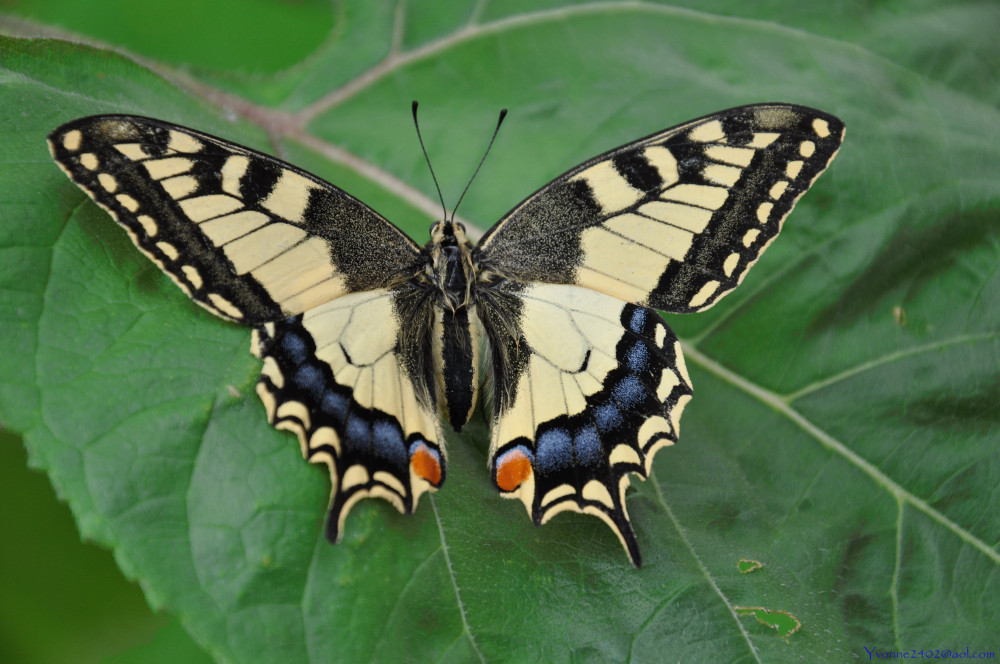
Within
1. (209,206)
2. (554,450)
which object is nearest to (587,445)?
(554,450)

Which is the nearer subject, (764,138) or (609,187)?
(764,138)

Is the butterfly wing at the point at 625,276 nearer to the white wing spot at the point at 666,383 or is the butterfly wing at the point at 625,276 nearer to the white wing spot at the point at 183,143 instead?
the white wing spot at the point at 666,383

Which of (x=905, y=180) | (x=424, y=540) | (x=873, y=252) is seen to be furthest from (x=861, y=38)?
(x=424, y=540)

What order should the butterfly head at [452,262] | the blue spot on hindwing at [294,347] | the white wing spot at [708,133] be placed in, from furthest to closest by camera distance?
1. the butterfly head at [452,262]
2. the white wing spot at [708,133]
3. the blue spot on hindwing at [294,347]

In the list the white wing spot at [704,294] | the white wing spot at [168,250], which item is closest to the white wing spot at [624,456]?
the white wing spot at [704,294]

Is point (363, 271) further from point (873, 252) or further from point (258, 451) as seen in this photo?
point (873, 252)

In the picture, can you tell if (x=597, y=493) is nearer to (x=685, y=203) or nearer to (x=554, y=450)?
(x=554, y=450)
